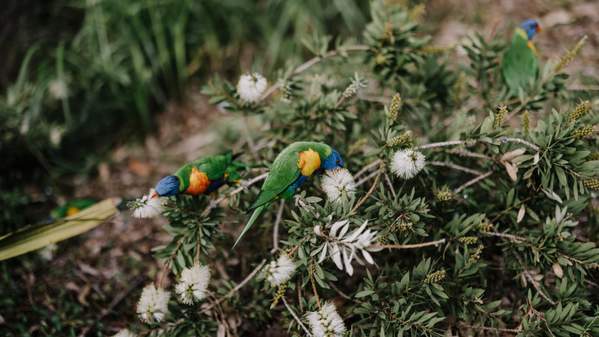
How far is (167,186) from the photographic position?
1.32 m

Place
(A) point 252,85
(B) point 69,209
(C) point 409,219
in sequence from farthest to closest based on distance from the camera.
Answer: (B) point 69,209, (A) point 252,85, (C) point 409,219

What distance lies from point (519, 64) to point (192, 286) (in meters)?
1.52

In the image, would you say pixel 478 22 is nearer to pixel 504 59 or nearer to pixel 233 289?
pixel 504 59

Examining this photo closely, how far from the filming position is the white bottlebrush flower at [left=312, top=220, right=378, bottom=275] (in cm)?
120

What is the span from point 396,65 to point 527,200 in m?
0.74

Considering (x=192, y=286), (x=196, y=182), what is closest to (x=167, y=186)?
(x=196, y=182)

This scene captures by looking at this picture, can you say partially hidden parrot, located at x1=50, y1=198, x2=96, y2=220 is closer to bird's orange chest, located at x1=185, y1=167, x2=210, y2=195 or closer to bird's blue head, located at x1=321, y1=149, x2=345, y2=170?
bird's orange chest, located at x1=185, y1=167, x2=210, y2=195

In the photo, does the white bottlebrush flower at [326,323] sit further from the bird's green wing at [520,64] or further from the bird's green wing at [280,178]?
the bird's green wing at [520,64]

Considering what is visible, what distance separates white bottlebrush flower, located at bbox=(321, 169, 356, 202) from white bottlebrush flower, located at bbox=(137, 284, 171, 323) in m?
0.61

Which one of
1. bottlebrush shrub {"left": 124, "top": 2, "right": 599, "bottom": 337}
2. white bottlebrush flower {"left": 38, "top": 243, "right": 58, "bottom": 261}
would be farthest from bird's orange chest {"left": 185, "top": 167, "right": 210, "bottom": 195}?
white bottlebrush flower {"left": 38, "top": 243, "right": 58, "bottom": 261}

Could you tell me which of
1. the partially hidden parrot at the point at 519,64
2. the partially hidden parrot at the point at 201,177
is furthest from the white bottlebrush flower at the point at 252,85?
the partially hidden parrot at the point at 519,64

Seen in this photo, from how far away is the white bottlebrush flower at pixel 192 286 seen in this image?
1307 mm

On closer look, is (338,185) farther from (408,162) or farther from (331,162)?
(408,162)

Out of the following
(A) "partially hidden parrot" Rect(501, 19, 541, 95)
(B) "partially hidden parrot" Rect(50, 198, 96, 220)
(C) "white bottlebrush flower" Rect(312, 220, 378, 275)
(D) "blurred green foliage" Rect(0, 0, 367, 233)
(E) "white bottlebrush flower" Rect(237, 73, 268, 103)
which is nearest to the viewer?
(C) "white bottlebrush flower" Rect(312, 220, 378, 275)
